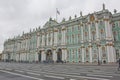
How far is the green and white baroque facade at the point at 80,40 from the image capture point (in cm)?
4704

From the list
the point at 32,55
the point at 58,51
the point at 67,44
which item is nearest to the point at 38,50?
the point at 32,55

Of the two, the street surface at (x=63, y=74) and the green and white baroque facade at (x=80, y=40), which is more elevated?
the green and white baroque facade at (x=80, y=40)

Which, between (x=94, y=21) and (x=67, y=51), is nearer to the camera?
(x=94, y=21)

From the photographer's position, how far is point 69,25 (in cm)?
6000

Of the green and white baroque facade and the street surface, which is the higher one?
the green and white baroque facade

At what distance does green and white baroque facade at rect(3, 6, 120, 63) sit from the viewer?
47041mm

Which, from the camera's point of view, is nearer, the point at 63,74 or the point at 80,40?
the point at 63,74

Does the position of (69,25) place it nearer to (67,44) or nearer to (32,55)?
(67,44)

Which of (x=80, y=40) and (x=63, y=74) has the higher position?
(x=80, y=40)

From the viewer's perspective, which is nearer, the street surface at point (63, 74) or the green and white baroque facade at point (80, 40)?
the street surface at point (63, 74)

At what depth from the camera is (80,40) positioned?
5391cm

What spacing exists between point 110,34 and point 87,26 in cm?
924

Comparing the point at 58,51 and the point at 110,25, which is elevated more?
the point at 110,25

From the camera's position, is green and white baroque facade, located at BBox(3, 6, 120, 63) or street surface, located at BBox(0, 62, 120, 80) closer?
street surface, located at BBox(0, 62, 120, 80)
